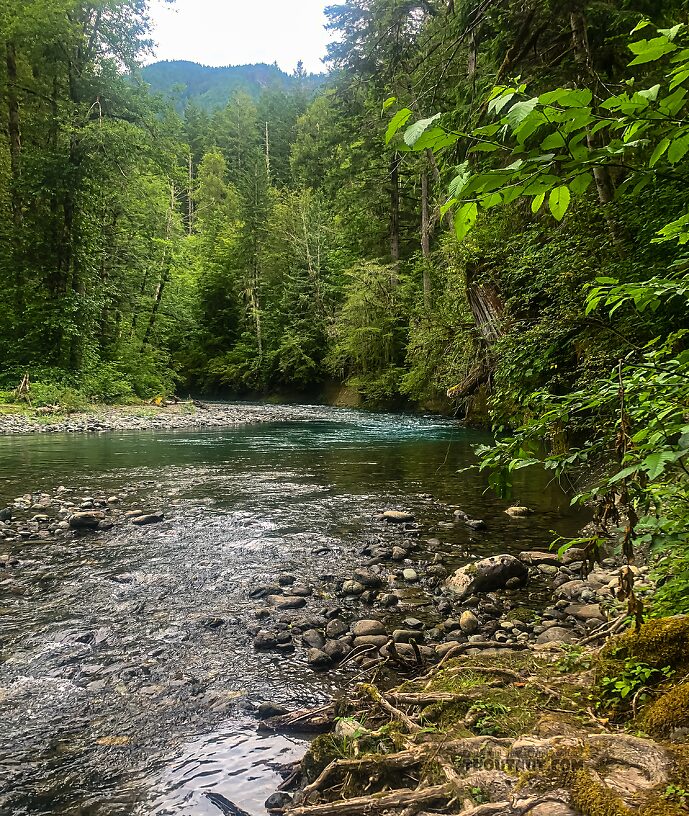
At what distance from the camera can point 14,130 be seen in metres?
22.7

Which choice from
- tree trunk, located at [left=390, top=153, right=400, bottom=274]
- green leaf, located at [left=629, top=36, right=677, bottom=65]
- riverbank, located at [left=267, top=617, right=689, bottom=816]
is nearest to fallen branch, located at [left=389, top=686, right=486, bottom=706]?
riverbank, located at [left=267, top=617, right=689, bottom=816]

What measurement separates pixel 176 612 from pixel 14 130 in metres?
26.5

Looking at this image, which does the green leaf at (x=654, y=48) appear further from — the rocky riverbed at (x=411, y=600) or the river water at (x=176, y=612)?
the rocky riverbed at (x=411, y=600)

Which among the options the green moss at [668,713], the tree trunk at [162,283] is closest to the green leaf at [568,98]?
the green moss at [668,713]

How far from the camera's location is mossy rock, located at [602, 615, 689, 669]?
7.39 ft

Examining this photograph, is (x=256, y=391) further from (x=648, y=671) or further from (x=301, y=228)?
(x=648, y=671)

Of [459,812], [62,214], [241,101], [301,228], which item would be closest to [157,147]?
[62,214]

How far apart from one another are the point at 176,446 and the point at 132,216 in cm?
1673

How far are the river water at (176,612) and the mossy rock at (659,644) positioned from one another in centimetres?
80

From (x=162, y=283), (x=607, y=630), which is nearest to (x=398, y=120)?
(x=607, y=630)

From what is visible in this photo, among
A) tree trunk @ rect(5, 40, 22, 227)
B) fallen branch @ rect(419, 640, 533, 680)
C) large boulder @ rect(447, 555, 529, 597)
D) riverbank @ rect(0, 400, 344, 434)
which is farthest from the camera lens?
tree trunk @ rect(5, 40, 22, 227)

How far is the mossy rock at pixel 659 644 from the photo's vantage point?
2.25m

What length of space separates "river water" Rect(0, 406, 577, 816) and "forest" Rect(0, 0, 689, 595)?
1708 millimetres

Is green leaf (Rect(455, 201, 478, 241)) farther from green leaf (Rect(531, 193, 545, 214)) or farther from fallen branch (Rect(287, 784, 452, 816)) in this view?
fallen branch (Rect(287, 784, 452, 816))
